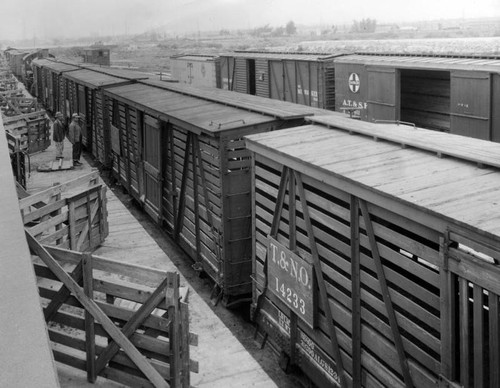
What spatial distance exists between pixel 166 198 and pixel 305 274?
7.36m

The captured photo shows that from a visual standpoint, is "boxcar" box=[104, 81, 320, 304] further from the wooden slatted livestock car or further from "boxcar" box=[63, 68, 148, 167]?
"boxcar" box=[63, 68, 148, 167]

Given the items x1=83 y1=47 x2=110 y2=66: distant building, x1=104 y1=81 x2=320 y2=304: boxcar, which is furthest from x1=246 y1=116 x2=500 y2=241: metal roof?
x1=83 y1=47 x2=110 y2=66: distant building

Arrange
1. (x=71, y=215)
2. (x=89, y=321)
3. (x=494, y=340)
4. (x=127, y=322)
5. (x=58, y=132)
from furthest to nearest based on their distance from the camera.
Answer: (x=58, y=132)
(x=71, y=215)
(x=89, y=321)
(x=127, y=322)
(x=494, y=340)

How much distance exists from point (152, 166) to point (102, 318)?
Result: 824 centimetres

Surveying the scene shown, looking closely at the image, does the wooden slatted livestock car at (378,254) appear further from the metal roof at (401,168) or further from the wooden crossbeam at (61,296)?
the wooden crossbeam at (61,296)

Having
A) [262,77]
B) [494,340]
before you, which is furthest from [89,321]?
[262,77]

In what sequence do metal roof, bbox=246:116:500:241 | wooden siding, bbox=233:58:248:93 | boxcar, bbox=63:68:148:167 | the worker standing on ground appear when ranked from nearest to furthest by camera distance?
1. metal roof, bbox=246:116:500:241
2. boxcar, bbox=63:68:148:167
3. the worker standing on ground
4. wooden siding, bbox=233:58:248:93

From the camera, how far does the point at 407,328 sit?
5.67 metres

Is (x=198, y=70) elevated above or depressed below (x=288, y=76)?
above

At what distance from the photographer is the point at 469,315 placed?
494 centimetres

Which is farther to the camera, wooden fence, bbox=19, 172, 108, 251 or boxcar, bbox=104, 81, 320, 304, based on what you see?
wooden fence, bbox=19, 172, 108, 251

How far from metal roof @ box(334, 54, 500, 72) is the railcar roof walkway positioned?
9.40m

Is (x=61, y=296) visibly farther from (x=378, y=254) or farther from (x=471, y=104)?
(x=471, y=104)

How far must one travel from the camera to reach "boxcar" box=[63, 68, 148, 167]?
822 inches
